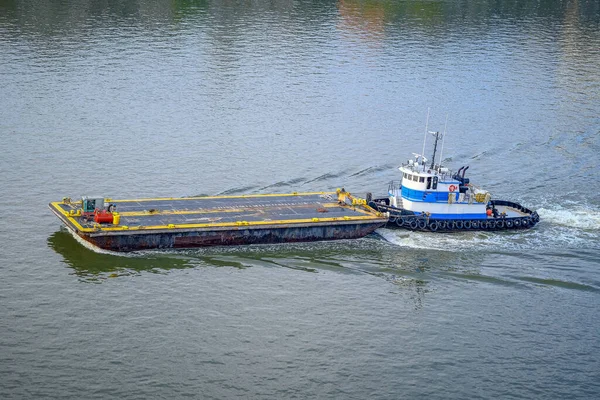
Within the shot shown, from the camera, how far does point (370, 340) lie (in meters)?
53.8

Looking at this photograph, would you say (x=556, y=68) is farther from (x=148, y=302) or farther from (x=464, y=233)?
(x=148, y=302)

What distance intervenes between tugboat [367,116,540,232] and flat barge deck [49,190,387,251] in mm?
3007

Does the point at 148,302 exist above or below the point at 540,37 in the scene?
below

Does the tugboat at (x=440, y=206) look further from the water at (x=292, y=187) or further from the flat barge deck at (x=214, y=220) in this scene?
the flat barge deck at (x=214, y=220)

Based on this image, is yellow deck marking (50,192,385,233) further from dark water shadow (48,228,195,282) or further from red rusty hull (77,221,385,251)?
dark water shadow (48,228,195,282)

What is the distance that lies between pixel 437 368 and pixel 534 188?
34.7m

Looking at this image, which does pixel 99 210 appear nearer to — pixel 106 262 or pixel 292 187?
pixel 106 262

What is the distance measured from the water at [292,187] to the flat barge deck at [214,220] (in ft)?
3.54

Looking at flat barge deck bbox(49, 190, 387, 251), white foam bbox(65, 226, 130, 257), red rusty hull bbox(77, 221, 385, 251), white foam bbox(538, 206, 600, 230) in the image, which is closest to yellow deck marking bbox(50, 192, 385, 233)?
flat barge deck bbox(49, 190, 387, 251)

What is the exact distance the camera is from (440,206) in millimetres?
73562

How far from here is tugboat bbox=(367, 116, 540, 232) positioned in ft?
237

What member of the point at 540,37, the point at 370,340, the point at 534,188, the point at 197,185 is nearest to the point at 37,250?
the point at 197,185

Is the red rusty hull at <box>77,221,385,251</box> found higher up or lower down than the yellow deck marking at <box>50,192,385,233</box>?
lower down

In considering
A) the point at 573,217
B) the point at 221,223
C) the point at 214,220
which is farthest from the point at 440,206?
the point at 214,220
